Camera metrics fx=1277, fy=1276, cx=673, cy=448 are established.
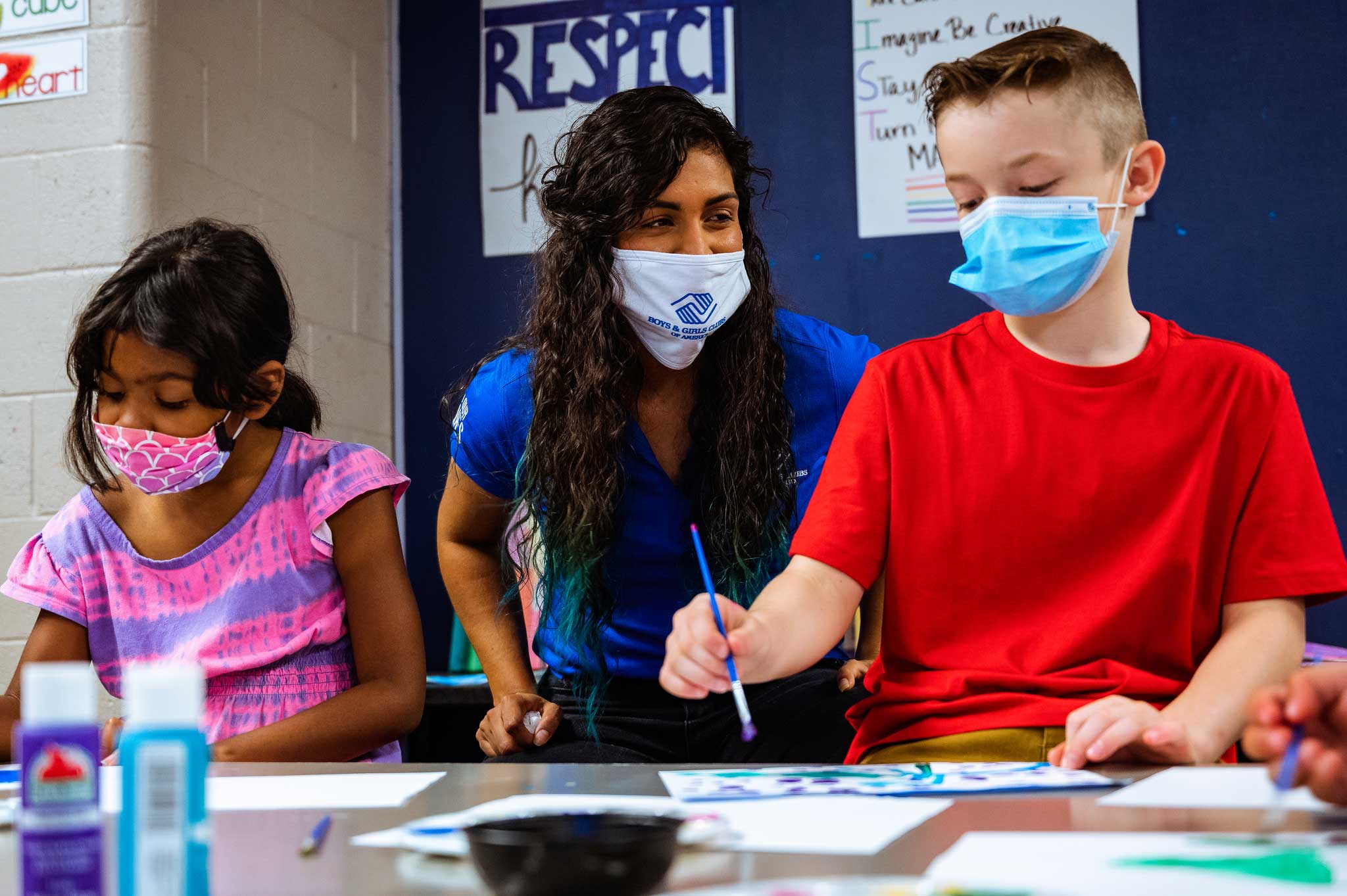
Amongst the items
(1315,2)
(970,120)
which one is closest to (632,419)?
(970,120)

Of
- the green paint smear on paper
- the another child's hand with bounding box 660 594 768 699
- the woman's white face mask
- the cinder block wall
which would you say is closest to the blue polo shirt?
the woman's white face mask

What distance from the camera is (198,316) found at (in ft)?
4.88

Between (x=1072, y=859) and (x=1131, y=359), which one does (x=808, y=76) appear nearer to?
(x=1131, y=359)

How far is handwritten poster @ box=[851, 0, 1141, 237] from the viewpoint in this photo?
241cm

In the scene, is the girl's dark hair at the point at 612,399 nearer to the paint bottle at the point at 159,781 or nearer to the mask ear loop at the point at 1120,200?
the mask ear loop at the point at 1120,200

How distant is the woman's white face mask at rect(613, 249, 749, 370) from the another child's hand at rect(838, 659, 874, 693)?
43cm

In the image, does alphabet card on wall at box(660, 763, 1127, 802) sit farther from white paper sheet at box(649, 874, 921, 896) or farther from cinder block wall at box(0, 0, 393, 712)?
cinder block wall at box(0, 0, 393, 712)

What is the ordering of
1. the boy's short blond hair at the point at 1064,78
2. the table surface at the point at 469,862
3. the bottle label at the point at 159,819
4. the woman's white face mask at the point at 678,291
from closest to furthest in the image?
1. the bottle label at the point at 159,819
2. the table surface at the point at 469,862
3. the boy's short blond hair at the point at 1064,78
4. the woman's white face mask at the point at 678,291

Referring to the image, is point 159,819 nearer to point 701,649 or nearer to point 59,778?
point 59,778

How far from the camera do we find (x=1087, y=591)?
116cm

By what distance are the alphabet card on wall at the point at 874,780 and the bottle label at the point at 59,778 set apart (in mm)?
428

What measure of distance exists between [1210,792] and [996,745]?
0.30m

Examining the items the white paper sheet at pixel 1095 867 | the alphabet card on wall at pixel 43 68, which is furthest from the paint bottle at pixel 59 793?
the alphabet card on wall at pixel 43 68

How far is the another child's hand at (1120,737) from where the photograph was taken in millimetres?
919
